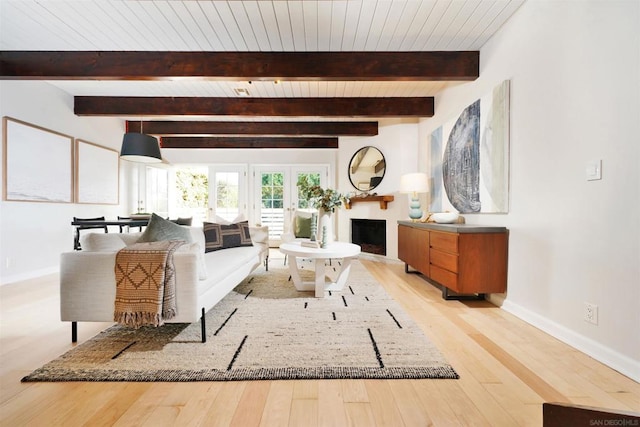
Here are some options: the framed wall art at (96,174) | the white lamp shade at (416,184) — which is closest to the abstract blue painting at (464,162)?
the white lamp shade at (416,184)

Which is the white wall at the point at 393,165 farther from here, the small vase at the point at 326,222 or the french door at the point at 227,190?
the french door at the point at 227,190

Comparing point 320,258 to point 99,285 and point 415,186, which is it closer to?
point 99,285

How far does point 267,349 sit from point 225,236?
1.97 meters

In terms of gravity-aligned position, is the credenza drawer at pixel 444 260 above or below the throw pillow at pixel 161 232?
below

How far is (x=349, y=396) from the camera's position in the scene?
4.67 feet

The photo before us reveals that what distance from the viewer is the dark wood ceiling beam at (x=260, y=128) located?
214 inches

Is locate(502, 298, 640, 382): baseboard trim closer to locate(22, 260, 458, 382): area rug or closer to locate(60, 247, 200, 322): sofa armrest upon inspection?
locate(22, 260, 458, 382): area rug

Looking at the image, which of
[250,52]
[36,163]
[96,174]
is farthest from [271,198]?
[250,52]

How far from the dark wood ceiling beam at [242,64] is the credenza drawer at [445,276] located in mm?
2009

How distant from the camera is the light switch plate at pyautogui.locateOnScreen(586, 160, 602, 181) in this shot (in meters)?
1.76

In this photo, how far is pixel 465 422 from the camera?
125cm

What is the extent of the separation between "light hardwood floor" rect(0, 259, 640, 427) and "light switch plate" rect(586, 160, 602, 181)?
1.08 meters

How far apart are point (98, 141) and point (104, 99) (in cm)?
95

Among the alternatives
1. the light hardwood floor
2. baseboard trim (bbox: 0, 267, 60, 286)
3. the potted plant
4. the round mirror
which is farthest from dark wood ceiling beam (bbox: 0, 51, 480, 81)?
the light hardwood floor
